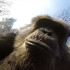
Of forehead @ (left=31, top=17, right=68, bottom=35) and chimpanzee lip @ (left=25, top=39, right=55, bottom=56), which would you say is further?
forehead @ (left=31, top=17, right=68, bottom=35)

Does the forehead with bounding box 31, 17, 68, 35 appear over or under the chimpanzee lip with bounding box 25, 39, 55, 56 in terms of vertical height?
under

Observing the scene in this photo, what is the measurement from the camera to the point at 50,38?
0.96 m

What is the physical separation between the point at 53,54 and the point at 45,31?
0.16 metres

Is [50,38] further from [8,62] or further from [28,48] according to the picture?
[8,62]

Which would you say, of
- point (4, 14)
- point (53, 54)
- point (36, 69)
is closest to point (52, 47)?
point (53, 54)

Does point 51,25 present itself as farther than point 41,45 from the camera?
Yes

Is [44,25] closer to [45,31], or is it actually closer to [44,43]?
[45,31]

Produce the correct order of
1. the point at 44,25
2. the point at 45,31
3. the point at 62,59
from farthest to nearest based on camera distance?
the point at 62,59
the point at 44,25
the point at 45,31

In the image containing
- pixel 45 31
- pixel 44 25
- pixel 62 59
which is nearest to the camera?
pixel 45 31

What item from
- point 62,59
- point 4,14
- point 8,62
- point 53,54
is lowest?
point 4,14

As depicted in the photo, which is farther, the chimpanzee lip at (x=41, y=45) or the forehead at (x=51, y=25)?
the forehead at (x=51, y=25)

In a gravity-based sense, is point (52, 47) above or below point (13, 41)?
above

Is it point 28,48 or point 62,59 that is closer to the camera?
point 28,48

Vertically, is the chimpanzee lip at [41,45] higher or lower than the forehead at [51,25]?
higher
